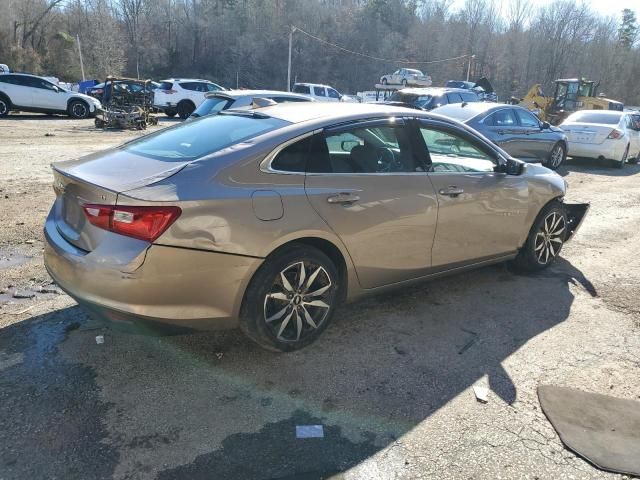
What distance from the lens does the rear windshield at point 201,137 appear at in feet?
10.8

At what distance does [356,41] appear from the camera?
88.1m

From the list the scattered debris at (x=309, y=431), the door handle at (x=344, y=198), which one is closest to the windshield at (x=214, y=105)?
the door handle at (x=344, y=198)

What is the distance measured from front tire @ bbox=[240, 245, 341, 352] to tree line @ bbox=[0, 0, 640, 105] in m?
66.8

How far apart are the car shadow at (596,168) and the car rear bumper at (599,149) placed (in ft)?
1.21

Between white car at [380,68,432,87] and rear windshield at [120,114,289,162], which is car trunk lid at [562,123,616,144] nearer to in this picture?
rear windshield at [120,114,289,162]

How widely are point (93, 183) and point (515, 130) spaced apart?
32.5 feet

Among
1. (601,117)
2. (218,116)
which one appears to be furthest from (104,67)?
(218,116)

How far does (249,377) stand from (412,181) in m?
1.84

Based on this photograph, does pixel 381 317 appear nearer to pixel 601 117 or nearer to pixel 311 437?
pixel 311 437

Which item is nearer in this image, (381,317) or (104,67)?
(381,317)

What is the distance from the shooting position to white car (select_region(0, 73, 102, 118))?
63.0ft

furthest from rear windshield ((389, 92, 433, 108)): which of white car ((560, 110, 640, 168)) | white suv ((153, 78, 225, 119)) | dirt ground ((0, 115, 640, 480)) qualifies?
dirt ground ((0, 115, 640, 480))

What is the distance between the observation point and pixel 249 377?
3.20 metres

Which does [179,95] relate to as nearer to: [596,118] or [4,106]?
[4,106]
